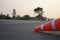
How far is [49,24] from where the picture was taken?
9.50 meters

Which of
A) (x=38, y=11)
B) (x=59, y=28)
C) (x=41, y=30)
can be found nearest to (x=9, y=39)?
(x=59, y=28)

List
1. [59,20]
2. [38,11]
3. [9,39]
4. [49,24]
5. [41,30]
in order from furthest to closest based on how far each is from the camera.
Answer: [38,11], [41,30], [49,24], [59,20], [9,39]

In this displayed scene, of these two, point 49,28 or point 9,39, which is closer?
point 9,39

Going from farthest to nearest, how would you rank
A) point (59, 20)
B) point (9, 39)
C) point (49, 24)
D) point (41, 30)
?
1. point (41, 30)
2. point (49, 24)
3. point (59, 20)
4. point (9, 39)

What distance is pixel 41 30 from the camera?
1046 centimetres

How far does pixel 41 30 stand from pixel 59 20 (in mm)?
1950

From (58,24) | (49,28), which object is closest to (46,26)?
(49,28)

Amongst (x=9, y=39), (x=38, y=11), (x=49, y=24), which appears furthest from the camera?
(x=38, y=11)

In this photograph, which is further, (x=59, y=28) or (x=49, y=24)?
(x=49, y=24)

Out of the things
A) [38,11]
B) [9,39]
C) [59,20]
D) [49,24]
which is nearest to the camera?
[9,39]

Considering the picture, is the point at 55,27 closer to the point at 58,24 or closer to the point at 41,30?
the point at 58,24

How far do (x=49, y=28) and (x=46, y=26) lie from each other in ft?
0.86

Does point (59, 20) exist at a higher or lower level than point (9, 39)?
higher

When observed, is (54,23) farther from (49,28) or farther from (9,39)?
(9,39)
